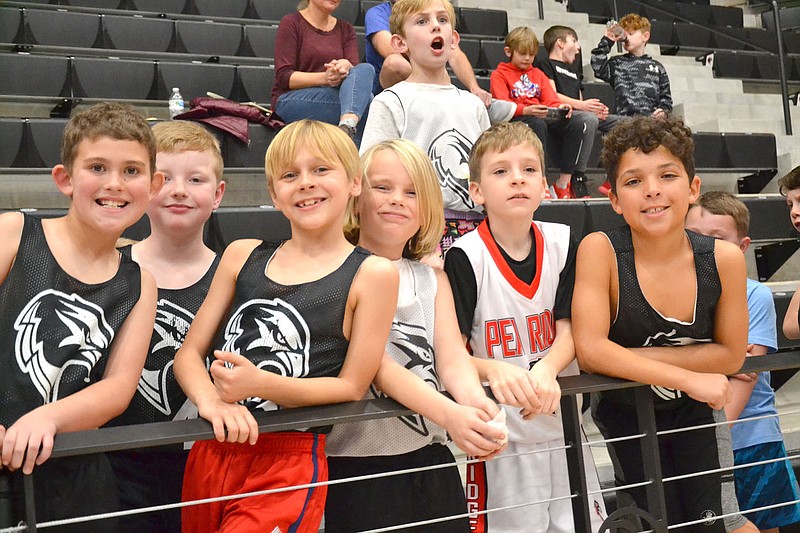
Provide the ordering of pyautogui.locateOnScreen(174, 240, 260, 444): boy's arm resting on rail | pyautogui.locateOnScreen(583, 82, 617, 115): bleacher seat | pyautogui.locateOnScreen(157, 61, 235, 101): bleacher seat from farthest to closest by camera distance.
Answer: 1. pyautogui.locateOnScreen(583, 82, 617, 115): bleacher seat
2. pyautogui.locateOnScreen(157, 61, 235, 101): bleacher seat
3. pyautogui.locateOnScreen(174, 240, 260, 444): boy's arm resting on rail

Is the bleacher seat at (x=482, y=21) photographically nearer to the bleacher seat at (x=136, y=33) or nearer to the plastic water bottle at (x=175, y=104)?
the bleacher seat at (x=136, y=33)

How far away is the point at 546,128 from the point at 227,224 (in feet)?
5.78

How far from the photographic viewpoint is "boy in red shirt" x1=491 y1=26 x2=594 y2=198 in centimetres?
417

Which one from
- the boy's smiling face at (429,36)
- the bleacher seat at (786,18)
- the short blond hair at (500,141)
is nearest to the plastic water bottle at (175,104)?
the boy's smiling face at (429,36)

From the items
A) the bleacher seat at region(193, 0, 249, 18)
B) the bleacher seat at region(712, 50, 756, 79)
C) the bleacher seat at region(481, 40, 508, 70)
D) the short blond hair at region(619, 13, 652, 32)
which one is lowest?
the short blond hair at region(619, 13, 652, 32)

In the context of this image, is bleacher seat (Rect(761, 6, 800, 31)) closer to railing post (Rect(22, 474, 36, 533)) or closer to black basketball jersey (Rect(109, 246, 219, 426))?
black basketball jersey (Rect(109, 246, 219, 426))

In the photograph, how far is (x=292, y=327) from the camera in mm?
1458

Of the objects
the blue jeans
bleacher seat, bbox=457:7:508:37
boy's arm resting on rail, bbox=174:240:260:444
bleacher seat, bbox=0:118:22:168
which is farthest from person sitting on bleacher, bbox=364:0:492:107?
bleacher seat, bbox=457:7:508:37

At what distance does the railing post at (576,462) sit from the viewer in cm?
151

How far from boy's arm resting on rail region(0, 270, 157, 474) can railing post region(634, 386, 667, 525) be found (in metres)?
0.91

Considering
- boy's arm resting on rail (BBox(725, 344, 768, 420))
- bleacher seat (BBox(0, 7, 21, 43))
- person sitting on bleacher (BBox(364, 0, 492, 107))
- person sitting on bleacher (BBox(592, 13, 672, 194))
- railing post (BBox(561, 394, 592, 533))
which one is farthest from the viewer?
person sitting on bleacher (BBox(592, 13, 672, 194))

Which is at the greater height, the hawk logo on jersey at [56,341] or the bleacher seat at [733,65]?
the bleacher seat at [733,65]

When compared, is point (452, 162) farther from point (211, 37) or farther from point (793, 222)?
point (211, 37)

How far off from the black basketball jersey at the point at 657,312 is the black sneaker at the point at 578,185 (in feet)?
8.01
